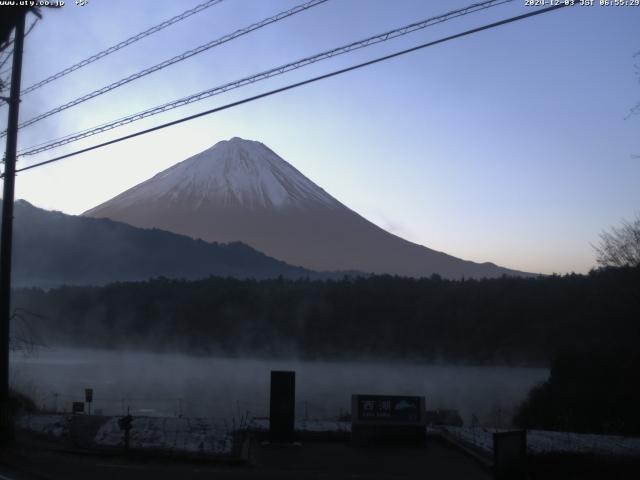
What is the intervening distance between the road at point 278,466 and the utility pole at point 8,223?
65.7 inches

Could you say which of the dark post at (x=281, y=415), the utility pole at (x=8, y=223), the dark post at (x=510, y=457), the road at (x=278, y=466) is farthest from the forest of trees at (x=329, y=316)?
the utility pole at (x=8, y=223)

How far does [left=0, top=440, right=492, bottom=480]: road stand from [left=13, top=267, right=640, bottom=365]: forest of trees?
35.8 meters

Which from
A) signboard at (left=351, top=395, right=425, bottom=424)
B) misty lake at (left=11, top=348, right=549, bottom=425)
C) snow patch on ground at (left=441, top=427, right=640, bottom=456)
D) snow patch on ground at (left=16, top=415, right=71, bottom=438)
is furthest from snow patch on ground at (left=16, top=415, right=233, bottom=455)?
misty lake at (left=11, top=348, right=549, bottom=425)

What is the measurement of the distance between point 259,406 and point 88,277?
5799 cm

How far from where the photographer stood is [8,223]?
1620 cm

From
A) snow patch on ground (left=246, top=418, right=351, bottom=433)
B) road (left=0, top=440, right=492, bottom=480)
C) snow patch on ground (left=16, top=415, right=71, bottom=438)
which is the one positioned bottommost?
road (left=0, top=440, right=492, bottom=480)

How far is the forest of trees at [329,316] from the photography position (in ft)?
187

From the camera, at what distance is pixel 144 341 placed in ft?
228

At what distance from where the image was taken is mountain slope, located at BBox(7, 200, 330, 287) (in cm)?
8212

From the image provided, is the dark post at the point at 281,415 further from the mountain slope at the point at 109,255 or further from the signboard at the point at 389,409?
the mountain slope at the point at 109,255

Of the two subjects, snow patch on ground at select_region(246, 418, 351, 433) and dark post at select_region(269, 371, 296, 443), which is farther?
snow patch on ground at select_region(246, 418, 351, 433)

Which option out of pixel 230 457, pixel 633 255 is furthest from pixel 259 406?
pixel 230 457

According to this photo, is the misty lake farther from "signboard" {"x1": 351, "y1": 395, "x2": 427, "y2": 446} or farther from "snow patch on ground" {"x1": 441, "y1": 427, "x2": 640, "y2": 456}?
"signboard" {"x1": 351, "y1": 395, "x2": 427, "y2": 446}

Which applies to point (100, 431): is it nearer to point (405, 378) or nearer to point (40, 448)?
point (40, 448)
